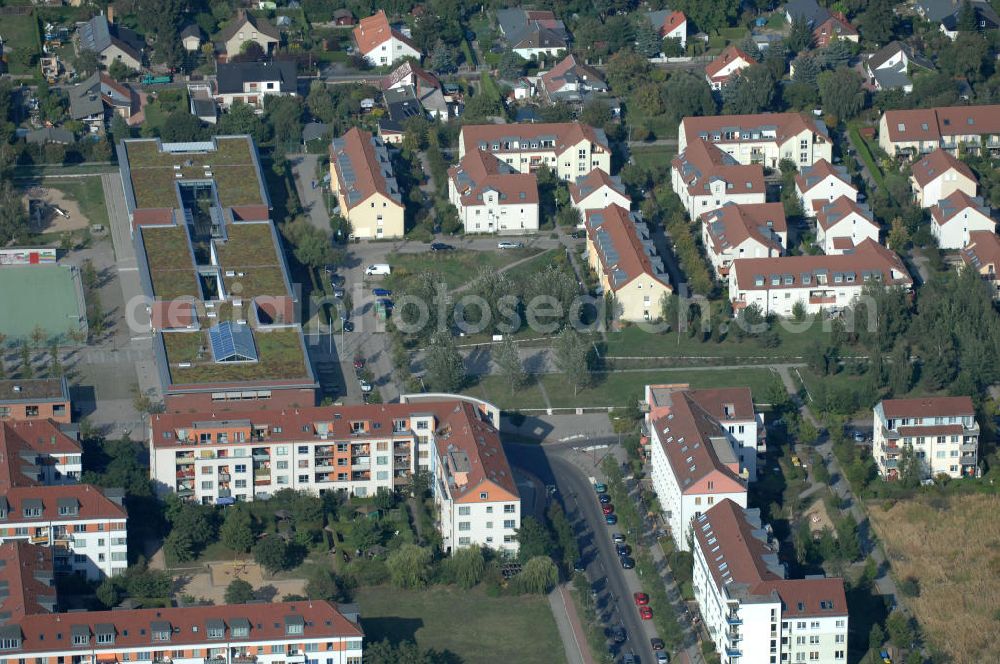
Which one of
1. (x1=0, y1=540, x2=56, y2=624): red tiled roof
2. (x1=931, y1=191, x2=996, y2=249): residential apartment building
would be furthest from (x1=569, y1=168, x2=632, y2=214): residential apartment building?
(x1=0, y1=540, x2=56, y2=624): red tiled roof

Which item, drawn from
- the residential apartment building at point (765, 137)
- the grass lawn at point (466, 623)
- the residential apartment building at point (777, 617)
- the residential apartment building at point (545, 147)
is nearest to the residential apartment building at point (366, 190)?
the residential apartment building at point (545, 147)

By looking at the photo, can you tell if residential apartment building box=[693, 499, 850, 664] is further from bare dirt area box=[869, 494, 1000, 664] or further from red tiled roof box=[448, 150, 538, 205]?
red tiled roof box=[448, 150, 538, 205]

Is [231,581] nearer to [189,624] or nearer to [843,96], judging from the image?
[189,624]

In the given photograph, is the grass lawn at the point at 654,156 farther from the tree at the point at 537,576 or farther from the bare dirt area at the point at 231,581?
the bare dirt area at the point at 231,581

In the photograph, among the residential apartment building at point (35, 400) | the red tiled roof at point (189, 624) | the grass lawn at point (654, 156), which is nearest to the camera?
the red tiled roof at point (189, 624)

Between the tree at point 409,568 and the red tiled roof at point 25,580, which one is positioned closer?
the red tiled roof at point 25,580

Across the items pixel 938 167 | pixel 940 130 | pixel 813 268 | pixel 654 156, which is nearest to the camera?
pixel 813 268

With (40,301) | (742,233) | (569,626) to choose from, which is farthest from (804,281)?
(40,301)
